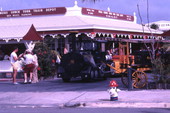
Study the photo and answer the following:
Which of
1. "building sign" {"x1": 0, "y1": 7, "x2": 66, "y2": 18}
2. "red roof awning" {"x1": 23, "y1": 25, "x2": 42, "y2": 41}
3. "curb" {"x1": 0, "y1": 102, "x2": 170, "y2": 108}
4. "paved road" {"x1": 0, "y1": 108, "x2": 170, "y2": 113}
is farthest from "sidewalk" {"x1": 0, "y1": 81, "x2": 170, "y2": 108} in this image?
"building sign" {"x1": 0, "y1": 7, "x2": 66, "y2": 18}

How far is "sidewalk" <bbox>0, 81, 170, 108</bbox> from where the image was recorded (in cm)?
1132

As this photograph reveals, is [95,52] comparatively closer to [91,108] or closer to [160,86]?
[160,86]

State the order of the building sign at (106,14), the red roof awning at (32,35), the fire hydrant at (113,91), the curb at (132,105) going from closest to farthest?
the curb at (132,105)
the fire hydrant at (113,91)
the red roof awning at (32,35)
the building sign at (106,14)

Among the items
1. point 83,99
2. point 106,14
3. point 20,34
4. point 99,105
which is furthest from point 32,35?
point 106,14

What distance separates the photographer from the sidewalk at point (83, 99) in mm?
11320

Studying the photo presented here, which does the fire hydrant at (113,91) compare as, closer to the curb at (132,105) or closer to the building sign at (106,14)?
the curb at (132,105)

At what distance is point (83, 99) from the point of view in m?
12.4

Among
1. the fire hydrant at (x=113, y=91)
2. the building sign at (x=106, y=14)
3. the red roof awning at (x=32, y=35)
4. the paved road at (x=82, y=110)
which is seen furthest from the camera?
the building sign at (x=106, y=14)

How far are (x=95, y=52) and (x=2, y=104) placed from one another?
8541 millimetres

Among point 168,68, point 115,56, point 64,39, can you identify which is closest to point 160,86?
point 168,68

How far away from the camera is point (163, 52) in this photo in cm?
1983

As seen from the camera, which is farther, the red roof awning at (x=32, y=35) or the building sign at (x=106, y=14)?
the building sign at (x=106, y=14)

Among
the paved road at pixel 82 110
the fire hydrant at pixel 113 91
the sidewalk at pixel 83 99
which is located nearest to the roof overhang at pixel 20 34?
the sidewalk at pixel 83 99

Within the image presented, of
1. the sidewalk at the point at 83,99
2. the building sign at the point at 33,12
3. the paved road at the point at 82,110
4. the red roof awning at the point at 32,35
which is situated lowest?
the paved road at the point at 82,110
